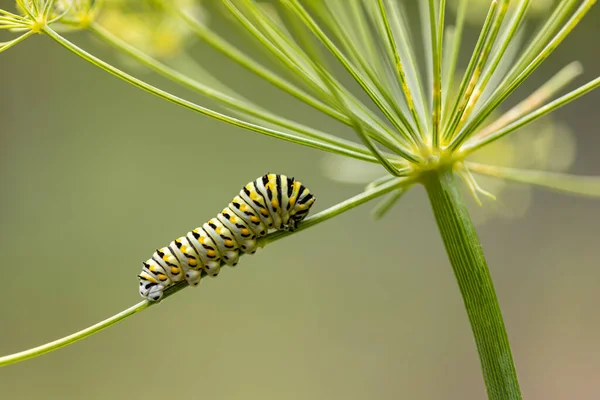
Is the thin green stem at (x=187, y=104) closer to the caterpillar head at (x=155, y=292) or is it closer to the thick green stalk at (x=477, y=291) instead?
the thick green stalk at (x=477, y=291)

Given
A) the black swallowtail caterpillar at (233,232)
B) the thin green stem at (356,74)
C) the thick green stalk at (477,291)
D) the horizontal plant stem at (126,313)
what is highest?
the thin green stem at (356,74)

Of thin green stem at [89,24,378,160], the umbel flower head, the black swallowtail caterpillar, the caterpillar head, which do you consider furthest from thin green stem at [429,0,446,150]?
the caterpillar head

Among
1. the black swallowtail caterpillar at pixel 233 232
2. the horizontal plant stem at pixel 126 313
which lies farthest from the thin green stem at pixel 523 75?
the black swallowtail caterpillar at pixel 233 232

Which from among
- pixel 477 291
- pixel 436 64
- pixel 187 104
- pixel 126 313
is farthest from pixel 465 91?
pixel 126 313

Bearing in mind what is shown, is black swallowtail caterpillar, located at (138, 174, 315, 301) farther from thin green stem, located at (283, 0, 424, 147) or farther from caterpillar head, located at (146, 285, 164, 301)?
thin green stem, located at (283, 0, 424, 147)

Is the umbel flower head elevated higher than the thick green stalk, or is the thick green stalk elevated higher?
the umbel flower head

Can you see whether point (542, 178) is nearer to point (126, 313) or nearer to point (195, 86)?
point (195, 86)

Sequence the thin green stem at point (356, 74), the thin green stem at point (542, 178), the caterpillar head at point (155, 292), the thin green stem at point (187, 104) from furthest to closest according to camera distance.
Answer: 1. the thin green stem at point (542, 178)
2. the caterpillar head at point (155, 292)
3. the thin green stem at point (187, 104)
4. the thin green stem at point (356, 74)
